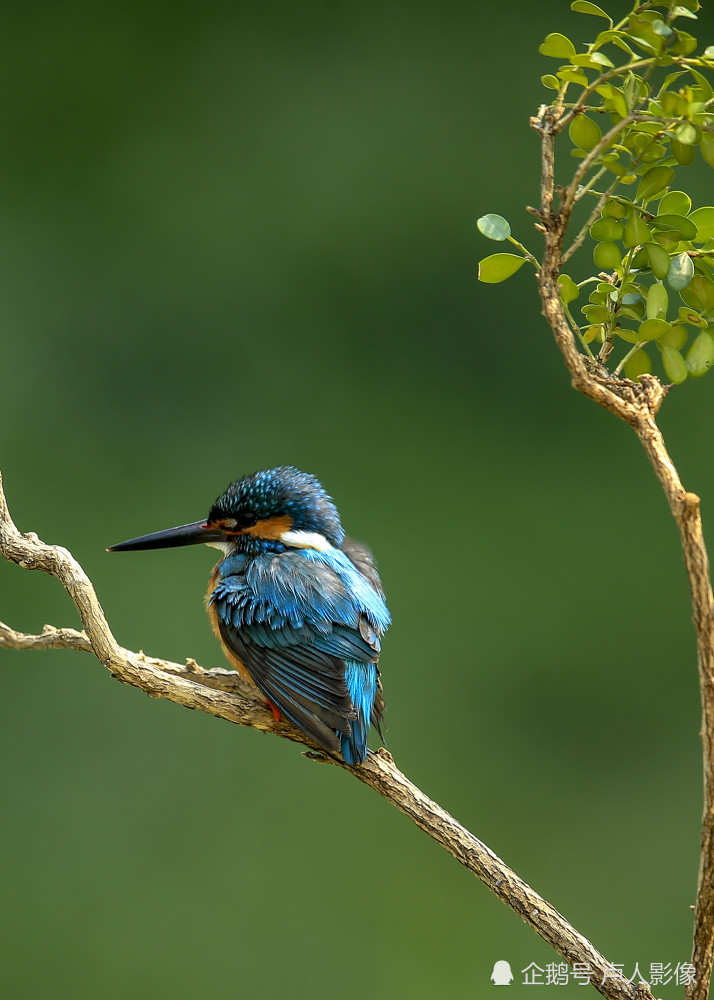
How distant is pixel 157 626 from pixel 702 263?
2.29 metres

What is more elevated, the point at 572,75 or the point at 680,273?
the point at 572,75

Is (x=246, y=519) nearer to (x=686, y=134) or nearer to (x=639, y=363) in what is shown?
(x=639, y=363)

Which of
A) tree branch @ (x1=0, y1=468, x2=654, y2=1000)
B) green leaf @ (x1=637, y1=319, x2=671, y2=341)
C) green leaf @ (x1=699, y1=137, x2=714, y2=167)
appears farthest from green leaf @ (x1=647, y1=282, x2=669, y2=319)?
tree branch @ (x1=0, y1=468, x2=654, y2=1000)

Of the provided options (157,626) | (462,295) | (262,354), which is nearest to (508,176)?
(462,295)

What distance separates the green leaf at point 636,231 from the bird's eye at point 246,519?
74 cm

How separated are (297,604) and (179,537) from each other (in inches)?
9.0

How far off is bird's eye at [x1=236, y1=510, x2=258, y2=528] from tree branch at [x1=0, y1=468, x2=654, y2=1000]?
0.30 metres

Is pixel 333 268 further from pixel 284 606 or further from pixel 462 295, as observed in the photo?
pixel 284 606

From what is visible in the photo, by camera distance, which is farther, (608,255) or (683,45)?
(608,255)

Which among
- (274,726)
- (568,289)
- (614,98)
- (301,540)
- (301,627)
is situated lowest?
(274,726)

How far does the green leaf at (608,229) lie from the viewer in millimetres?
968

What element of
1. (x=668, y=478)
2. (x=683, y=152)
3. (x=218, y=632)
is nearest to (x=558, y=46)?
(x=683, y=152)

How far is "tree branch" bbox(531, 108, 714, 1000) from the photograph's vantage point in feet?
2.69

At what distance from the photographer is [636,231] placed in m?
0.91
